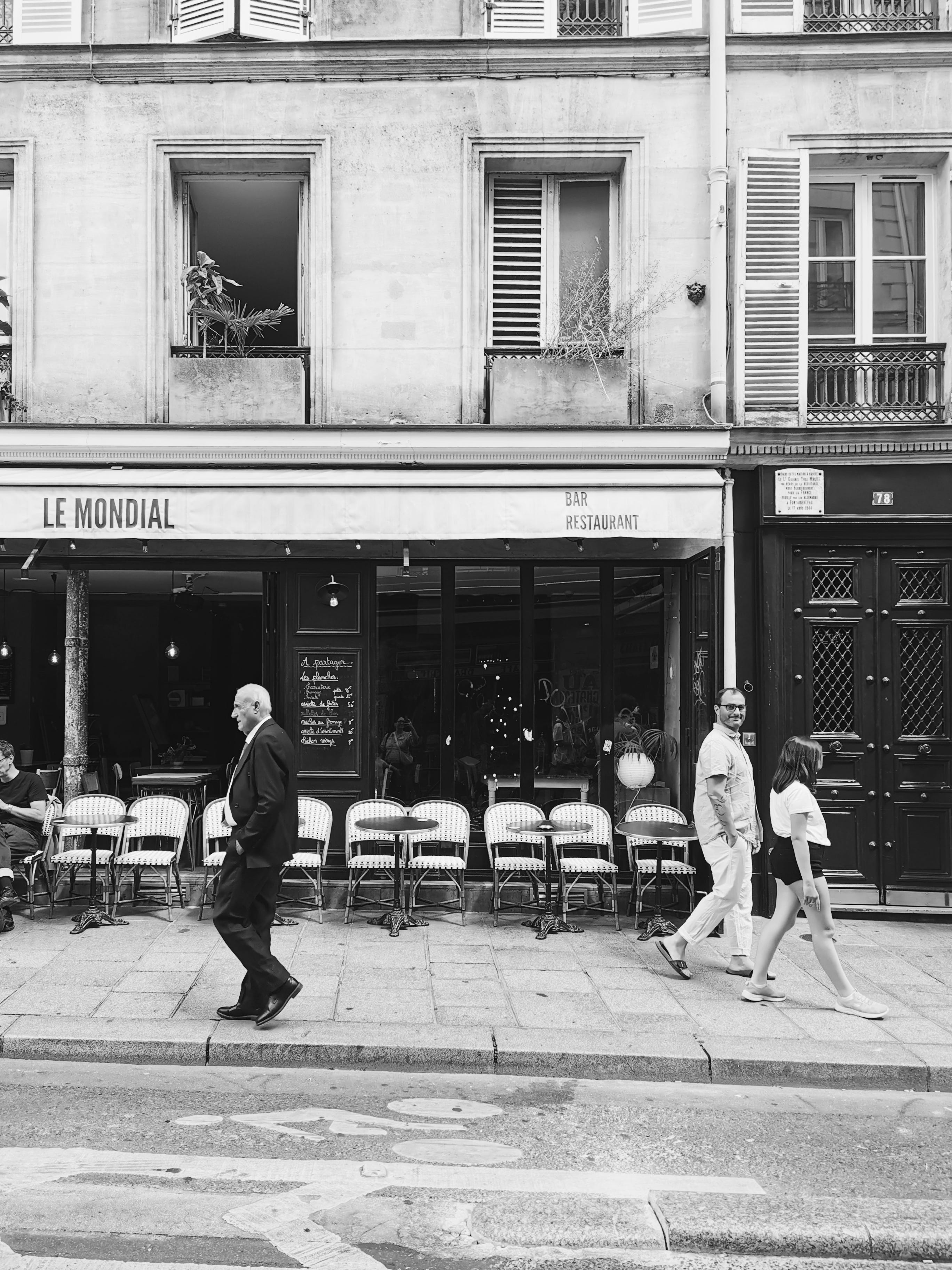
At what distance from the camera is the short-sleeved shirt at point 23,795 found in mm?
8211

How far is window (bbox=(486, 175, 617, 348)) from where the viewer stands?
9555 millimetres

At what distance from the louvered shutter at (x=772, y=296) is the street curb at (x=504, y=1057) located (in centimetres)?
580

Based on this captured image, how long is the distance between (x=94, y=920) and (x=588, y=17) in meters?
9.63

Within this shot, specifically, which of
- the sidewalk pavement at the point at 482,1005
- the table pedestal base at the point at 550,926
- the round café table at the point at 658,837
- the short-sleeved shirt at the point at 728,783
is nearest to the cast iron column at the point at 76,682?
the sidewalk pavement at the point at 482,1005

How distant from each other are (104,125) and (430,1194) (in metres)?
9.53

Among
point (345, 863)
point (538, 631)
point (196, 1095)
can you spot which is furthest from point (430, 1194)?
point (538, 631)

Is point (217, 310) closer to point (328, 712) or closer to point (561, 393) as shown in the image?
point (561, 393)

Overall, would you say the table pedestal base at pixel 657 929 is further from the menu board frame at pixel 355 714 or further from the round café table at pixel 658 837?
the menu board frame at pixel 355 714

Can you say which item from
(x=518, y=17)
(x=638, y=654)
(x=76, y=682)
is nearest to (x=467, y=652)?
(x=638, y=654)

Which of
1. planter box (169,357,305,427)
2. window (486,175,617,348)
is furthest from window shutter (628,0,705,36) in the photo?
planter box (169,357,305,427)

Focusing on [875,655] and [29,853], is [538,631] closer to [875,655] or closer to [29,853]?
[875,655]

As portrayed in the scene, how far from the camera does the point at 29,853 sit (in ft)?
26.4

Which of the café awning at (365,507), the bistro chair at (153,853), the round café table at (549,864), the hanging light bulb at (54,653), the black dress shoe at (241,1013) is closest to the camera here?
the black dress shoe at (241,1013)

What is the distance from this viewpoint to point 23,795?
8.29 metres
